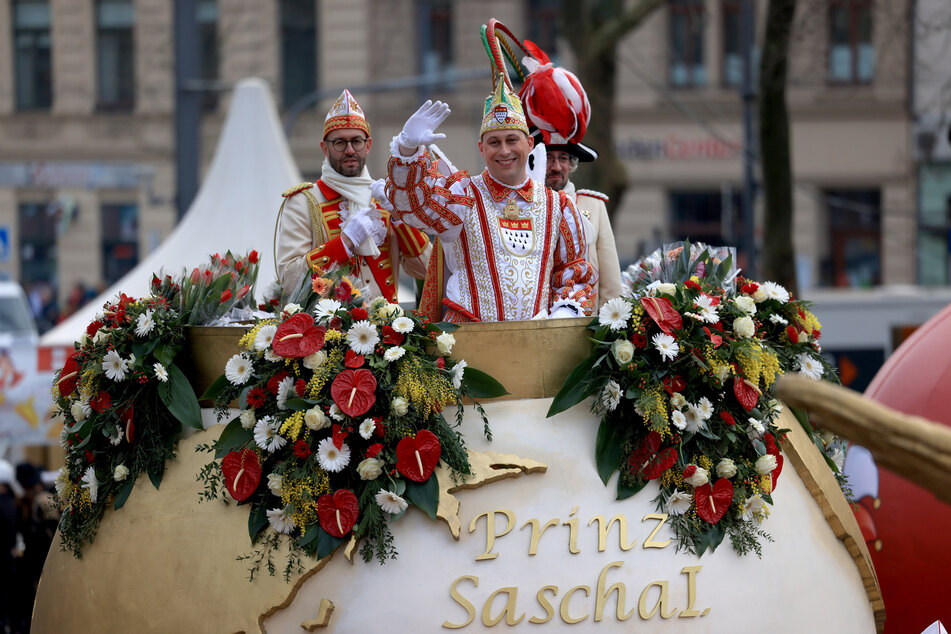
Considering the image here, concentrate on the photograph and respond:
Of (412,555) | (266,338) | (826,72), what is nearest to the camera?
(412,555)

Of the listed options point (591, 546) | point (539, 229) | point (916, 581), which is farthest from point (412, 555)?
point (916, 581)

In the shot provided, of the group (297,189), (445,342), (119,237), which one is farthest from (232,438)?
(119,237)

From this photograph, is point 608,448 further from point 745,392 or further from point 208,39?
point 208,39

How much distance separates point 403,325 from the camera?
382cm

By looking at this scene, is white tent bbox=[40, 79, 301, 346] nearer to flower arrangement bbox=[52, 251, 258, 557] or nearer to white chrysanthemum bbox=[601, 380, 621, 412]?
flower arrangement bbox=[52, 251, 258, 557]

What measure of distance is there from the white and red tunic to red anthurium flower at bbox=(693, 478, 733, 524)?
0.95m

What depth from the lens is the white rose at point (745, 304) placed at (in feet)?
13.5

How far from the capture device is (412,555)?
3615mm

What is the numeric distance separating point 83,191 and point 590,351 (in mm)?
28112

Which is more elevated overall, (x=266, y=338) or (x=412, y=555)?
(x=266, y=338)

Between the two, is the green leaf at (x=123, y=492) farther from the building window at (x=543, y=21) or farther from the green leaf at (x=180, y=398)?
the building window at (x=543, y=21)

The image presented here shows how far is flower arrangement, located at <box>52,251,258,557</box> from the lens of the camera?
4016 mm

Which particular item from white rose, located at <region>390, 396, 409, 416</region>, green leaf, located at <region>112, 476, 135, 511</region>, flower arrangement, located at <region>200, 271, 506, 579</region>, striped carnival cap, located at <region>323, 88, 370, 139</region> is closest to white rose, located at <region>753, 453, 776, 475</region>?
flower arrangement, located at <region>200, 271, 506, 579</region>

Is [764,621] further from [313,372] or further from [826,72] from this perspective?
[826,72]
